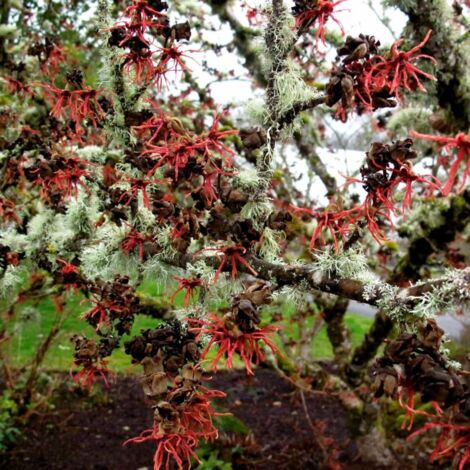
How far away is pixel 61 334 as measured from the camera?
5.86 metres

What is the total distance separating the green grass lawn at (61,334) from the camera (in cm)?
589

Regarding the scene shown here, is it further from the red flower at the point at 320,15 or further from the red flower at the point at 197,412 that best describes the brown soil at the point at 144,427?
the red flower at the point at 320,15

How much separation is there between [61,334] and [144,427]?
136 cm

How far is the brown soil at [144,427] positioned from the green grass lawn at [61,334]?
0.50 m

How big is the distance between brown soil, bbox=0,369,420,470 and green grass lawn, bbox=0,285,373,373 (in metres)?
0.50

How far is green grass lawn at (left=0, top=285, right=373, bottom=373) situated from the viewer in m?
5.89

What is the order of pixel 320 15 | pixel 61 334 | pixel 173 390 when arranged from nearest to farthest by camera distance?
pixel 173 390 < pixel 320 15 < pixel 61 334

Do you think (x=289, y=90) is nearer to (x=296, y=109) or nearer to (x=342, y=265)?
(x=296, y=109)

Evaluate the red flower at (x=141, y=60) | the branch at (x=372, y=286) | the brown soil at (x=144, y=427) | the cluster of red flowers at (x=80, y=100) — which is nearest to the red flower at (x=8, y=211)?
the cluster of red flowers at (x=80, y=100)

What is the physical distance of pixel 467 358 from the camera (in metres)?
0.89

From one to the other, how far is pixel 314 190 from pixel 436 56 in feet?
17.3

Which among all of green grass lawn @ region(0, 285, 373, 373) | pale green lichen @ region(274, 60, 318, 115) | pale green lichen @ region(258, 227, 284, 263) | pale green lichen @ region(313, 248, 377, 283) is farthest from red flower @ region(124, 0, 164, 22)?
green grass lawn @ region(0, 285, 373, 373)

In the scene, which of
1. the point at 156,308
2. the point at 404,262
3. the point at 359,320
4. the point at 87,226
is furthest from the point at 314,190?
the point at 87,226

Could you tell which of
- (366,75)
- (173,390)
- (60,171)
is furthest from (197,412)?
(60,171)
